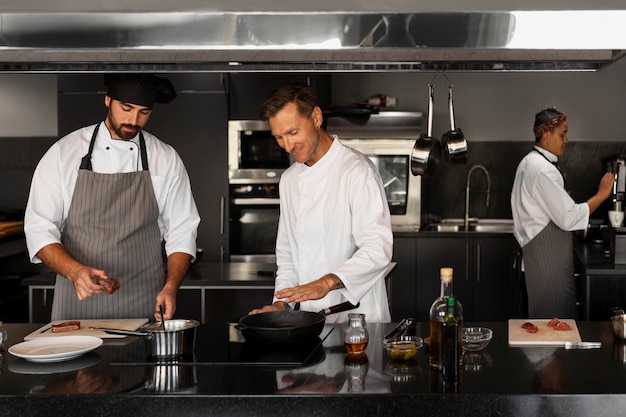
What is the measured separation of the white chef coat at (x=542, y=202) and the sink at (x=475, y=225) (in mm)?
1699

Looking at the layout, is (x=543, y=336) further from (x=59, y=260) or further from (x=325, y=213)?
(x=59, y=260)

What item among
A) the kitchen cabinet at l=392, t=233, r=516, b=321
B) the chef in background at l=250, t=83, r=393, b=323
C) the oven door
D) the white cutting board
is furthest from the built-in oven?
the white cutting board

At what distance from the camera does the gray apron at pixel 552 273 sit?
207 inches

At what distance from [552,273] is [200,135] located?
9.95 ft

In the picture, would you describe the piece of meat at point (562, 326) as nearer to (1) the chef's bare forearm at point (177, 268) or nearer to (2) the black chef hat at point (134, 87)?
(1) the chef's bare forearm at point (177, 268)

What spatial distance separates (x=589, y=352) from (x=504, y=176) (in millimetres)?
5116

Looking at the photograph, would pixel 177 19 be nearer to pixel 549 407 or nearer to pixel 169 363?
pixel 169 363

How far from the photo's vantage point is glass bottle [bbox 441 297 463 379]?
7.68 feet

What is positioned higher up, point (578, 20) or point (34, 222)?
point (578, 20)

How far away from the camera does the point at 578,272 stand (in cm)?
554

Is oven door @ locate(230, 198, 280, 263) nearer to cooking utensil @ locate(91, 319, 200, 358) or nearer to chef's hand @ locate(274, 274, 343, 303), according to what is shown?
chef's hand @ locate(274, 274, 343, 303)

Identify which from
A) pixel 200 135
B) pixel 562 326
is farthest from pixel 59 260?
pixel 200 135

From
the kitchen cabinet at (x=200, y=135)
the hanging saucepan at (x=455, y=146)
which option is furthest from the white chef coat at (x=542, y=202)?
the kitchen cabinet at (x=200, y=135)

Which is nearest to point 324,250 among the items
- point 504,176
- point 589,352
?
point 589,352
